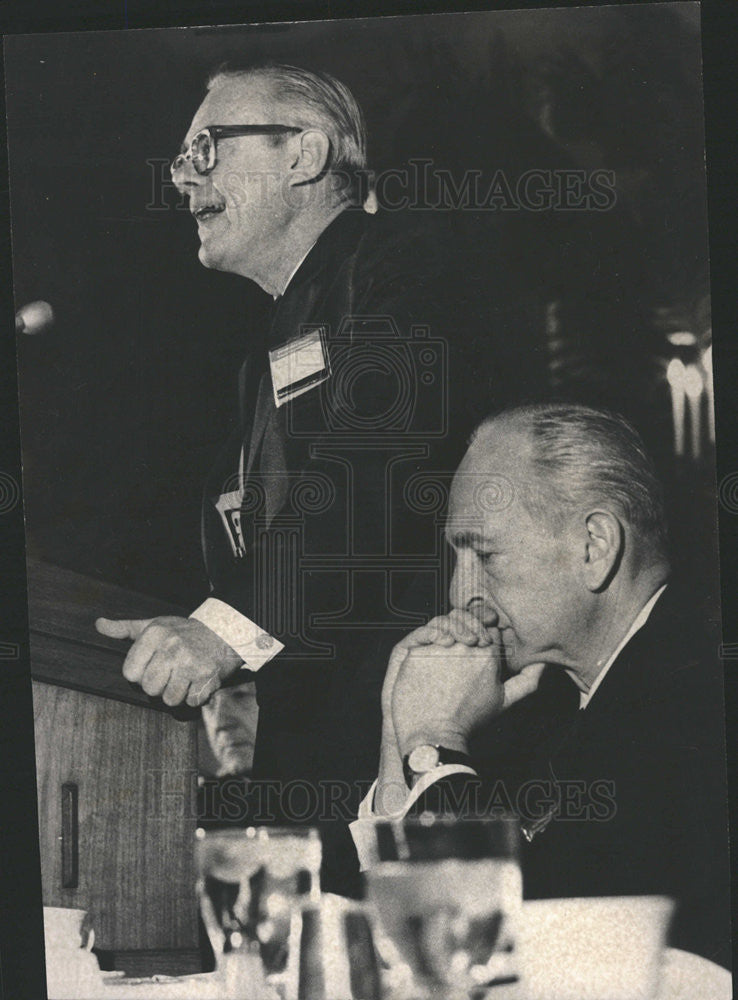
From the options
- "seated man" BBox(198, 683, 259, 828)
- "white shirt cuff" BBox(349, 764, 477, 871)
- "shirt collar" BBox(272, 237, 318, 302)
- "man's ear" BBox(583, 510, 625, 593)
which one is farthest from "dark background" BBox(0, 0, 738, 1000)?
"white shirt cuff" BBox(349, 764, 477, 871)

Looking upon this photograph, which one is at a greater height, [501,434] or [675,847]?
[501,434]

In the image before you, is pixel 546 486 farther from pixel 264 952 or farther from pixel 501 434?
pixel 264 952

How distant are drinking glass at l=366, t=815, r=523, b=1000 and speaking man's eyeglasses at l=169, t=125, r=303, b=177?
4.88 feet

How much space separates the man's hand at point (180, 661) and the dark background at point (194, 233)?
0.23 feet

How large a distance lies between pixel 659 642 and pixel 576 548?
0.27 meters

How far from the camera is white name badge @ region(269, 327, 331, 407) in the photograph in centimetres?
206

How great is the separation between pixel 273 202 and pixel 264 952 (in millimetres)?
1621

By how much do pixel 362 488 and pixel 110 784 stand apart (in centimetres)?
84

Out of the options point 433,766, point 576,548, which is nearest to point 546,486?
point 576,548

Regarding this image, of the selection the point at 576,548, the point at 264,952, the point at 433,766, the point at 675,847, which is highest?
the point at 576,548

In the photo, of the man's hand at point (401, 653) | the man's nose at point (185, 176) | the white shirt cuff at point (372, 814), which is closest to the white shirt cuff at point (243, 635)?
the man's hand at point (401, 653)

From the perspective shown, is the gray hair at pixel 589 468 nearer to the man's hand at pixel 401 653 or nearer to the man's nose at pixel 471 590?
the man's nose at pixel 471 590

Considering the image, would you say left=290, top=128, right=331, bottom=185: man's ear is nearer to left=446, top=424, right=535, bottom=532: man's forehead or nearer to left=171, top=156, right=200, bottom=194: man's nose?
left=171, top=156, right=200, bottom=194: man's nose

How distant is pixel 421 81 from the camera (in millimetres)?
2076
